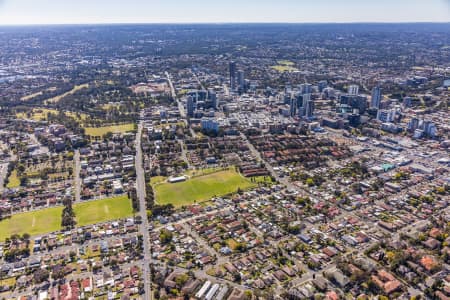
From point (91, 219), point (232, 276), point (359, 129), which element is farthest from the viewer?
point (359, 129)

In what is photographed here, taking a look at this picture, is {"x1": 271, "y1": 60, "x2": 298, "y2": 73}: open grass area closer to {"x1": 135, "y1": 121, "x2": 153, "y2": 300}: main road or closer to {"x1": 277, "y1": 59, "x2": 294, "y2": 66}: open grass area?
{"x1": 277, "y1": 59, "x2": 294, "y2": 66}: open grass area

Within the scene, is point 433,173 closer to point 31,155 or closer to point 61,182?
point 61,182

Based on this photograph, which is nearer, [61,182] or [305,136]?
[61,182]

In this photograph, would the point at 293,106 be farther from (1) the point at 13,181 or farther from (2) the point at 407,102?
(1) the point at 13,181

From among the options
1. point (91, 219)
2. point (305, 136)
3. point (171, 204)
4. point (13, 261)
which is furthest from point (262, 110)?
point (13, 261)

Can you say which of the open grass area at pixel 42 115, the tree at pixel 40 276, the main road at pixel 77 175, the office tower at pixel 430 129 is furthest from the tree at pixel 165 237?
the office tower at pixel 430 129

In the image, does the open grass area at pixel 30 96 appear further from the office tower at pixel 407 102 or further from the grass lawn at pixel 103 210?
the office tower at pixel 407 102
